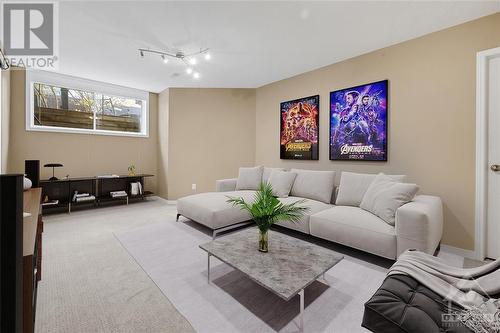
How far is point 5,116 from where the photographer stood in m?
3.32

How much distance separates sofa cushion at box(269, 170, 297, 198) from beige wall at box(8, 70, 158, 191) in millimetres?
3296

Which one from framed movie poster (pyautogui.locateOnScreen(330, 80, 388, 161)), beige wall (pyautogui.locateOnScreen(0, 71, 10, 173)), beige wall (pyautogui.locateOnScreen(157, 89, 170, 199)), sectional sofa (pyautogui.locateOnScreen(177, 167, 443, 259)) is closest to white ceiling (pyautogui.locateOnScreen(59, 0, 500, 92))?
framed movie poster (pyautogui.locateOnScreen(330, 80, 388, 161))

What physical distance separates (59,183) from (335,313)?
16.3 ft

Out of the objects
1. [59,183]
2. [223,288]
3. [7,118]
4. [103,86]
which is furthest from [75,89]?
[223,288]

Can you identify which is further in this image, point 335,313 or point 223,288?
point 223,288

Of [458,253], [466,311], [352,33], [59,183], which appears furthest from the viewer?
[59,183]

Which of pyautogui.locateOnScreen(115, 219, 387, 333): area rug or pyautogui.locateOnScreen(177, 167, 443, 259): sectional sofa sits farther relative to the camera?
pyautogui.locateOnScreen(177, 167, 443, 259): sectional sofa

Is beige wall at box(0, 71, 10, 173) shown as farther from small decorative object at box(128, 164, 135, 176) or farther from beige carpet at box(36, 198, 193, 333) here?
small decorative object at box(128, 164, 135, 176)

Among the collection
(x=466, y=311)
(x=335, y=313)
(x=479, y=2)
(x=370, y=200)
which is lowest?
(x=335, y=313)

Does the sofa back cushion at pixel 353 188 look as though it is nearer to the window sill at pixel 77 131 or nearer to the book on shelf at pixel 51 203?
the window sill at pixel 77 131

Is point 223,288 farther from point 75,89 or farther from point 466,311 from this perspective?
point 75,89

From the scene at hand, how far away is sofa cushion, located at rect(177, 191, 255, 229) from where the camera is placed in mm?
2844

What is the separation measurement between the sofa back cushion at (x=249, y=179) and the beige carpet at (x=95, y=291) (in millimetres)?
2131

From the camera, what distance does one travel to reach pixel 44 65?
11.9 ft
